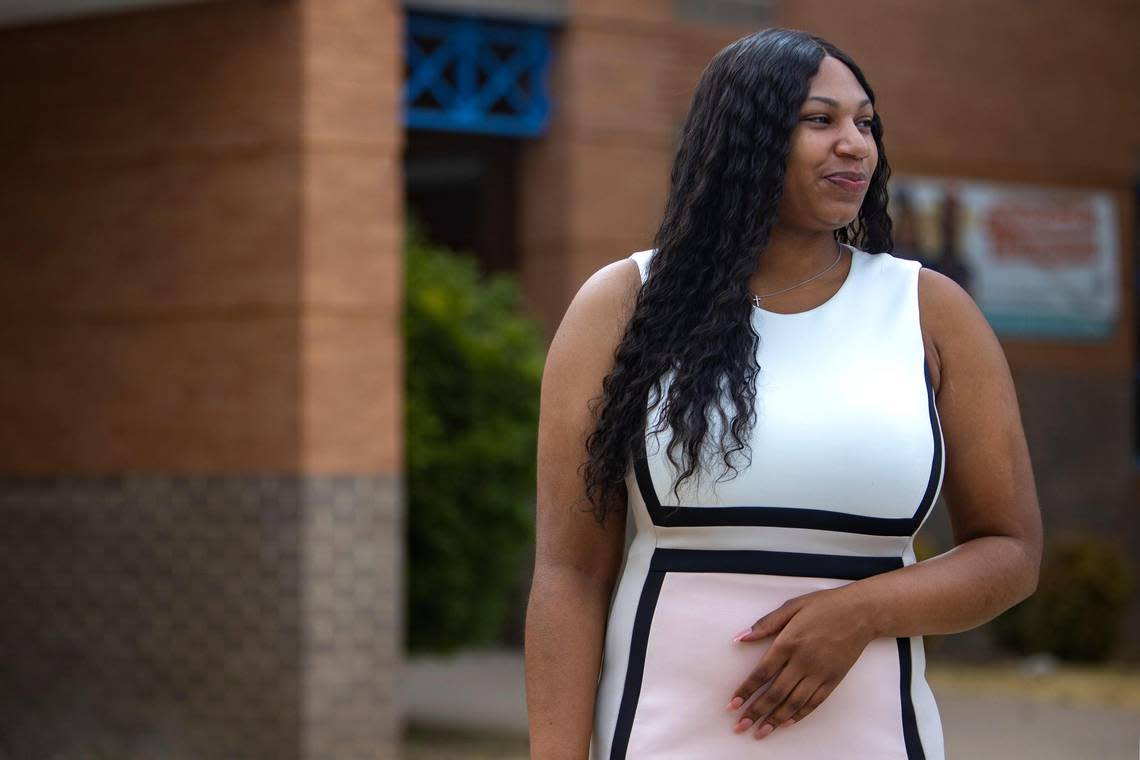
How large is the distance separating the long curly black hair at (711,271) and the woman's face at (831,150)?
17 millimetres

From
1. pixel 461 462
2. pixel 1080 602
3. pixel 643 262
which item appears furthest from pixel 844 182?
pixel 1080 602

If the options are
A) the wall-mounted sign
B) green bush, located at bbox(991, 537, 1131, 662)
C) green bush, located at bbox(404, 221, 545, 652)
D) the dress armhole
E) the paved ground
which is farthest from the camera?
the wall-mounted sign

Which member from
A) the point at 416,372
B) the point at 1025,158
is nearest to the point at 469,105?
the point at 416,372

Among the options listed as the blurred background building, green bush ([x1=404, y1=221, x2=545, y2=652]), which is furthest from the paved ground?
the blurred background building

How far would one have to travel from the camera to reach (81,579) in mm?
9742

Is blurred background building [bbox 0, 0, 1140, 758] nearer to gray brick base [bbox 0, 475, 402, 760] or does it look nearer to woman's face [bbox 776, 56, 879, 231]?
gray brick base [bbox 0, 475, 402, 760]

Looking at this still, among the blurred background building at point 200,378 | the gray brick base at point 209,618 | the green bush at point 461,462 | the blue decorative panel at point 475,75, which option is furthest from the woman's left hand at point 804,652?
the blue decorative panel at point 475,75

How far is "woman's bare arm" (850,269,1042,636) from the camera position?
2.30 metres

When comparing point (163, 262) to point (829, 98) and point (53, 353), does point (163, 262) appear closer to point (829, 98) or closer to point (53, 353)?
point (53, 353)

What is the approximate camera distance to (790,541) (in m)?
2.23

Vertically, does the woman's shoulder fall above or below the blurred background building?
above

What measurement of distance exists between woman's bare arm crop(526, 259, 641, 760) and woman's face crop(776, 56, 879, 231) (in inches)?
10.1

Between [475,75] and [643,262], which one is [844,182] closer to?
[643,262]

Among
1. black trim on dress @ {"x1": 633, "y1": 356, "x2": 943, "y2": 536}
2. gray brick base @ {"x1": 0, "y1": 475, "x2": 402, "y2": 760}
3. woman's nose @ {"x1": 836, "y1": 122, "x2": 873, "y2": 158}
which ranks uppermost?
woman's nose @ {"x1": 836, "y1": 122, "x2": 873, "y2": 158}
